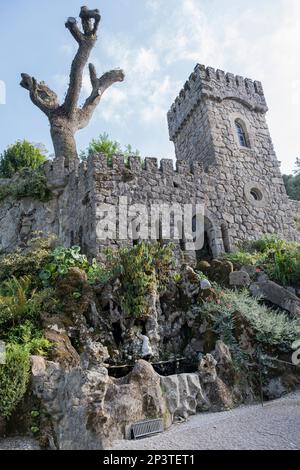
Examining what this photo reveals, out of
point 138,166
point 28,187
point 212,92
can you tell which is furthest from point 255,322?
point 212,92

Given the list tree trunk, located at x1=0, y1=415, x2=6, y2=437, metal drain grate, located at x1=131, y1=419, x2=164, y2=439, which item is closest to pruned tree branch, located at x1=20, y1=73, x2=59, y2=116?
tree trunk, located at x1=0, y1=415, x2=6, y2=437

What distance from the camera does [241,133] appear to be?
14.3 metres

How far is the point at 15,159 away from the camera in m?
15.2

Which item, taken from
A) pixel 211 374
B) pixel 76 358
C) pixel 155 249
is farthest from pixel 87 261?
pixel 211 374

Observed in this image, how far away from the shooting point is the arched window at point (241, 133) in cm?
→ 1406

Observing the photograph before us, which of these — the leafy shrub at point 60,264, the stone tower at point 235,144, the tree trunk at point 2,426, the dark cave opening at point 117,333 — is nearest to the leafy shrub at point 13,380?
the tree trunk at point 2,426

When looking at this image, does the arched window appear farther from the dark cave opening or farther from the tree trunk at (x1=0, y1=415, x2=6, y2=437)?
the tree trunk at (x1=0, y1=415, x2=6, y2=437)

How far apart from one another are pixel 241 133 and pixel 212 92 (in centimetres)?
186

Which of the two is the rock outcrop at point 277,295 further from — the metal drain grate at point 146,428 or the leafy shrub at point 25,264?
the leafy shrub at point 25,264

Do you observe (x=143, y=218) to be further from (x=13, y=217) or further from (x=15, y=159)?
(x=15, y=159)

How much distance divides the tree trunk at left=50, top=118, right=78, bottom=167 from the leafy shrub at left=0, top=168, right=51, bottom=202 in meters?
1.70

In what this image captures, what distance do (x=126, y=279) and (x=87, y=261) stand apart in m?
1.71

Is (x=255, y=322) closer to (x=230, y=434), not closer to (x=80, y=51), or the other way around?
(x=230, y=434)

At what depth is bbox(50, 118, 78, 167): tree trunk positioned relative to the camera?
44.6 feet
